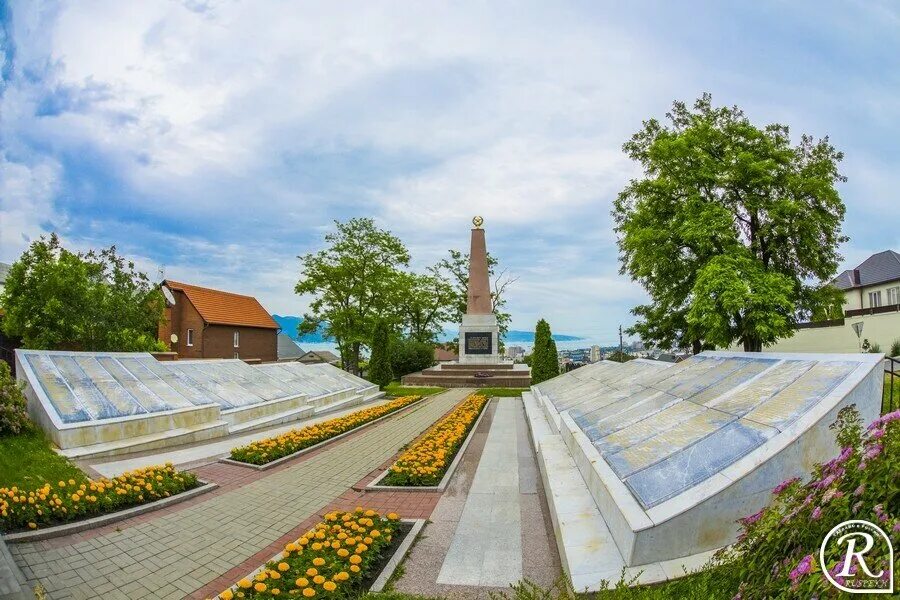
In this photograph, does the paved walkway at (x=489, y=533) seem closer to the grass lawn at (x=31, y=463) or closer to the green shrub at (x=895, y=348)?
the grass lawn at (x=31, y=463)

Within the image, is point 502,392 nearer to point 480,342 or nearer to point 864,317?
point 480,342

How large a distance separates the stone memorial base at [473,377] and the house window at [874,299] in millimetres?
30622

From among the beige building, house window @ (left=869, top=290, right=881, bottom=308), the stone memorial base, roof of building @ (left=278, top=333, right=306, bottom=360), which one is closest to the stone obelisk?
the stone memorial base

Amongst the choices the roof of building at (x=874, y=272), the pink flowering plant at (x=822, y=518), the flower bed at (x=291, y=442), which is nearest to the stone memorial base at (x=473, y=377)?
the flower bed at (x=291, y=442)

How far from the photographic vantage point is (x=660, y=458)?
509 centimetres

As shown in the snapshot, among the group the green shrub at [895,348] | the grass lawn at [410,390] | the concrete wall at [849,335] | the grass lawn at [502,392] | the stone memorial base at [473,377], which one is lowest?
the grass lawn at [502,392]

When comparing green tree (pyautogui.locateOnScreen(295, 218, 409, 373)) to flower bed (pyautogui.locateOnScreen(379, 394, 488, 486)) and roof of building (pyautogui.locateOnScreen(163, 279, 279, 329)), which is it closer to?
roof of building (pyautogui.locateOnScreen(163, 279, 279, 329))

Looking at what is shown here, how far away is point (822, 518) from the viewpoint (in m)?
2.83

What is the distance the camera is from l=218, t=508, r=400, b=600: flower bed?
4.28 m

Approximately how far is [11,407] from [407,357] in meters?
24.5

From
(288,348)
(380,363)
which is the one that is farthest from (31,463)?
(288,348)

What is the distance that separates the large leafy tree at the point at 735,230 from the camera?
15609 mm

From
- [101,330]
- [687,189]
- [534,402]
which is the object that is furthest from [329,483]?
[687,189]

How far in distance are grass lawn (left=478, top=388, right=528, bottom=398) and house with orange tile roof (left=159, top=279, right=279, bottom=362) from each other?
19.4 m
